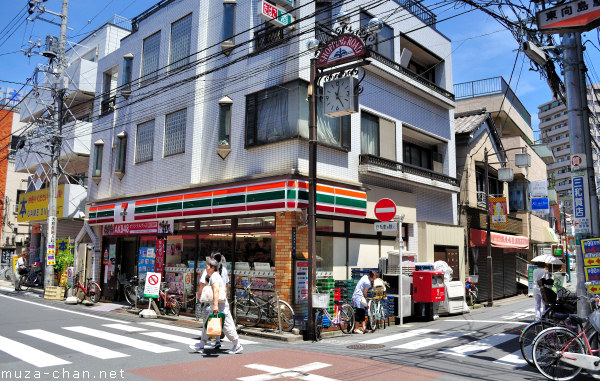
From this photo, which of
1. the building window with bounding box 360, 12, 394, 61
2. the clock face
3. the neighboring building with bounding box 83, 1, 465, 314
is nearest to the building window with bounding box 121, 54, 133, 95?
the neighboring building with bounding box 83, 1, 465, 314

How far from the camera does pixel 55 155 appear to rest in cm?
2134

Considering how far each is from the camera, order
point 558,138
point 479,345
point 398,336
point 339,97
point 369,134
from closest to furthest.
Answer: point 479,345, point 398,336, point 339,97, point 369,134, point 558,138

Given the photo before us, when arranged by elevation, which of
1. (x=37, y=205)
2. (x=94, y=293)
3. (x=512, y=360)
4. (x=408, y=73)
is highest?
(x=408, y=73)

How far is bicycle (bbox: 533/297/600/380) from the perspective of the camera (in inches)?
299

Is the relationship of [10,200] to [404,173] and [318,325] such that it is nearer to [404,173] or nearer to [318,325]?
[404,173]

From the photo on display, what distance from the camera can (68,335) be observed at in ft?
36.0

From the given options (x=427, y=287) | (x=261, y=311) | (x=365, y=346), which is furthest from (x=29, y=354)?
(x=427, y=287)

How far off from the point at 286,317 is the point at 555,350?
6.76 meters

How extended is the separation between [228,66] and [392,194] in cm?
756

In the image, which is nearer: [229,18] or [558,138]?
[229,18]

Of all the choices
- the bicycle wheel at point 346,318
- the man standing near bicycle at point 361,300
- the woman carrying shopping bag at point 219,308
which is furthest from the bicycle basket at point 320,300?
the woman carrying shopping bag at point 219,308

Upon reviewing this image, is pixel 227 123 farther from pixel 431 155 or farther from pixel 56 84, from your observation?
pixel 56 84

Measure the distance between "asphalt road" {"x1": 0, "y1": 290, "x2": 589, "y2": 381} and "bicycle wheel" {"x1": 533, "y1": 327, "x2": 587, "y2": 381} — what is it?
0.30 m

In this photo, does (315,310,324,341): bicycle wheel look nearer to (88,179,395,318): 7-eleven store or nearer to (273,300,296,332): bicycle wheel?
(273,300,296,332): bicycle wheel
